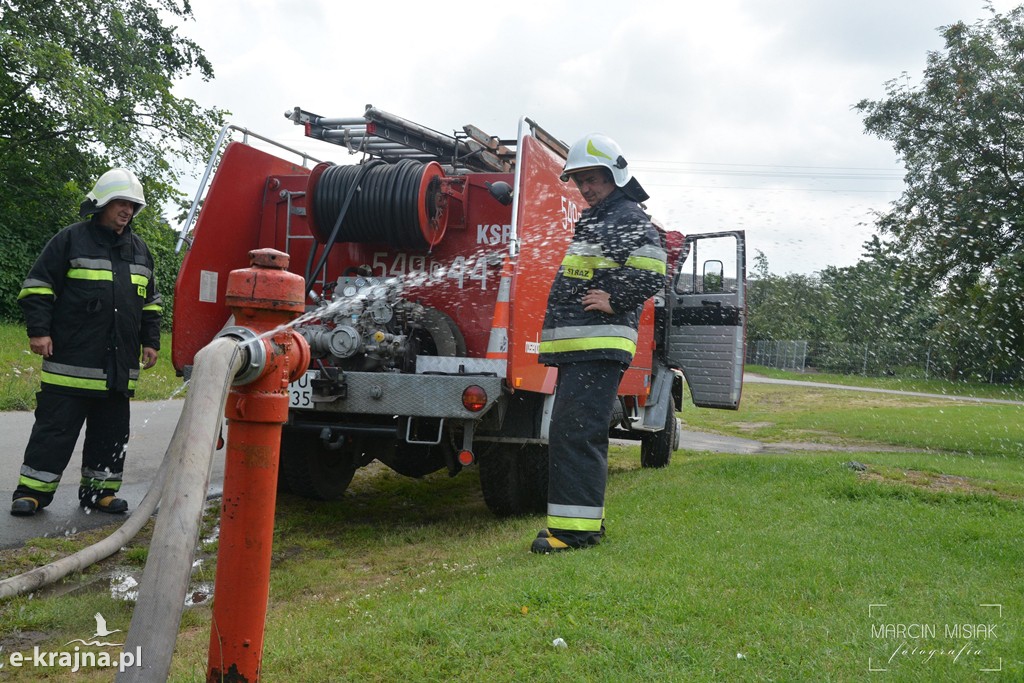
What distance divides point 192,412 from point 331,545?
136 inches

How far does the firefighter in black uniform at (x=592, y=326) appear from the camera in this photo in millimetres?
4082

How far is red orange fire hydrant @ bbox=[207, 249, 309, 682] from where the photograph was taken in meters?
2.03

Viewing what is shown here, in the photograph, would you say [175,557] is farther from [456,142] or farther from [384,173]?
[456,142]

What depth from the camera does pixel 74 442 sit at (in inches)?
191

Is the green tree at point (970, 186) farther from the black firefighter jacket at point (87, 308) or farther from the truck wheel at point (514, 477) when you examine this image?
the black firefighter jacket at point (87, 308)

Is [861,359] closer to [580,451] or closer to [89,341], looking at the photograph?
[580,451]

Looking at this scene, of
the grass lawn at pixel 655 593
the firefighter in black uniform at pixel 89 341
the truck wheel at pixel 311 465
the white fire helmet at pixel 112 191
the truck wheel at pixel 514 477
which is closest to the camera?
the grass lawn at pixel 655 593

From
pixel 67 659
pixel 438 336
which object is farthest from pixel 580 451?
pixel 67 659

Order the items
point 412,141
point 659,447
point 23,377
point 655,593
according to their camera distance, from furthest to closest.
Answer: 1. point 23,377
2. point 659,447
3. point 412,141
4. point 655,593

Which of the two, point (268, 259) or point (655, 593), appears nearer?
point (268, 259)

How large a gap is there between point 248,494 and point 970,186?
13130 millimetres

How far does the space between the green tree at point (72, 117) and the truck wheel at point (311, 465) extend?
11059 millimetres

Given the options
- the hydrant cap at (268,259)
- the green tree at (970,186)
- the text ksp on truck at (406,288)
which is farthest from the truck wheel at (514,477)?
the green tree at (970,186)

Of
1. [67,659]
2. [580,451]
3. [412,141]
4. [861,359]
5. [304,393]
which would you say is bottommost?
[67,659]
